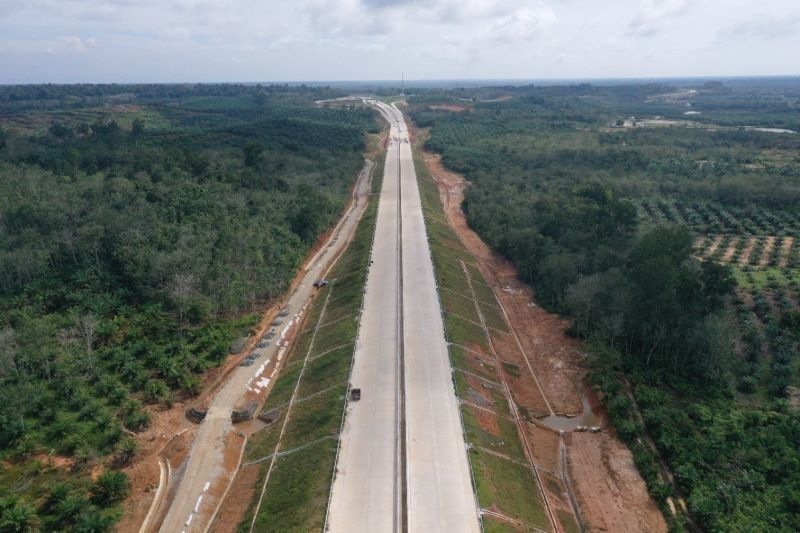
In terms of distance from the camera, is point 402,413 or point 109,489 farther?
point 402,413

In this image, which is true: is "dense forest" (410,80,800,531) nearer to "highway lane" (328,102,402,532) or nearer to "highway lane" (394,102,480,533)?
"highway lane" (394,102,480,533)

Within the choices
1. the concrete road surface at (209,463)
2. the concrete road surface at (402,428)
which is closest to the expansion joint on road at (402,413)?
the concrete road surface at (402,428)

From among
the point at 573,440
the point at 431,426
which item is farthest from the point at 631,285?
the point at 431,426

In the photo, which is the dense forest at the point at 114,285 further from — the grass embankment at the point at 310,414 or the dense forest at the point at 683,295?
the dense forest at the point at 683,295

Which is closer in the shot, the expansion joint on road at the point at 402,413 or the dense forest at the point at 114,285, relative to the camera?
the expansion joint on road at the point at 402,413

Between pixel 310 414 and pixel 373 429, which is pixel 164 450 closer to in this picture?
pixel 310 414

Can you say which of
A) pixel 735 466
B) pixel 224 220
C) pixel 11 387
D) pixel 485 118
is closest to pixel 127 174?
pixel 224 220
